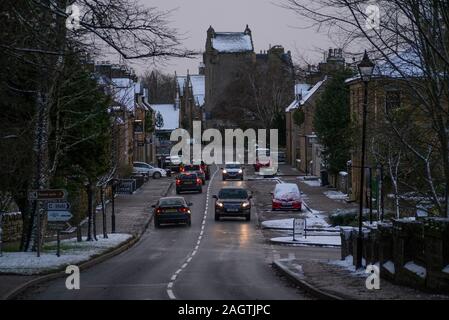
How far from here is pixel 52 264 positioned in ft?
77.3

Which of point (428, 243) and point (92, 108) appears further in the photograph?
point (92, 108)

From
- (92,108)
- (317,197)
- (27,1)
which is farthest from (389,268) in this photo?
(317,197)

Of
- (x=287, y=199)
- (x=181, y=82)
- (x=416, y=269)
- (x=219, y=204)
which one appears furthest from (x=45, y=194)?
(x=181, y=82)

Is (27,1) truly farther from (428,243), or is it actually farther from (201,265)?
(201,265)

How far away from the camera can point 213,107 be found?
467 feet

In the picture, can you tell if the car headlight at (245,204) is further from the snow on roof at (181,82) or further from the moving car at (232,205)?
the snow on roof at (181,82)

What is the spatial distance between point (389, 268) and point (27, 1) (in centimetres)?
934

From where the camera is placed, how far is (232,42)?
15825cm

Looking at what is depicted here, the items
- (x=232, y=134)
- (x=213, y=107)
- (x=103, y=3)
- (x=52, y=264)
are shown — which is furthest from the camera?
(x=213, y=107)

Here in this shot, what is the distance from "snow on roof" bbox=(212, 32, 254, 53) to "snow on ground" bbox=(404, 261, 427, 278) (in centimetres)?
13811

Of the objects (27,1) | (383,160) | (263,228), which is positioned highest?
(27,1)

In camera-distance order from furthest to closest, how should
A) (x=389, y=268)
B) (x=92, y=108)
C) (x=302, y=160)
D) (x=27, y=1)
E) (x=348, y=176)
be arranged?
(x=302, y=160) → (x=348, y=176) → (x=92, y=108) → (x=389, y=268) → (x=27, y=1)

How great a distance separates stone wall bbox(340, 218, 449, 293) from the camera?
15320 mm

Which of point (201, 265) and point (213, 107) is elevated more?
point (213, 107)
